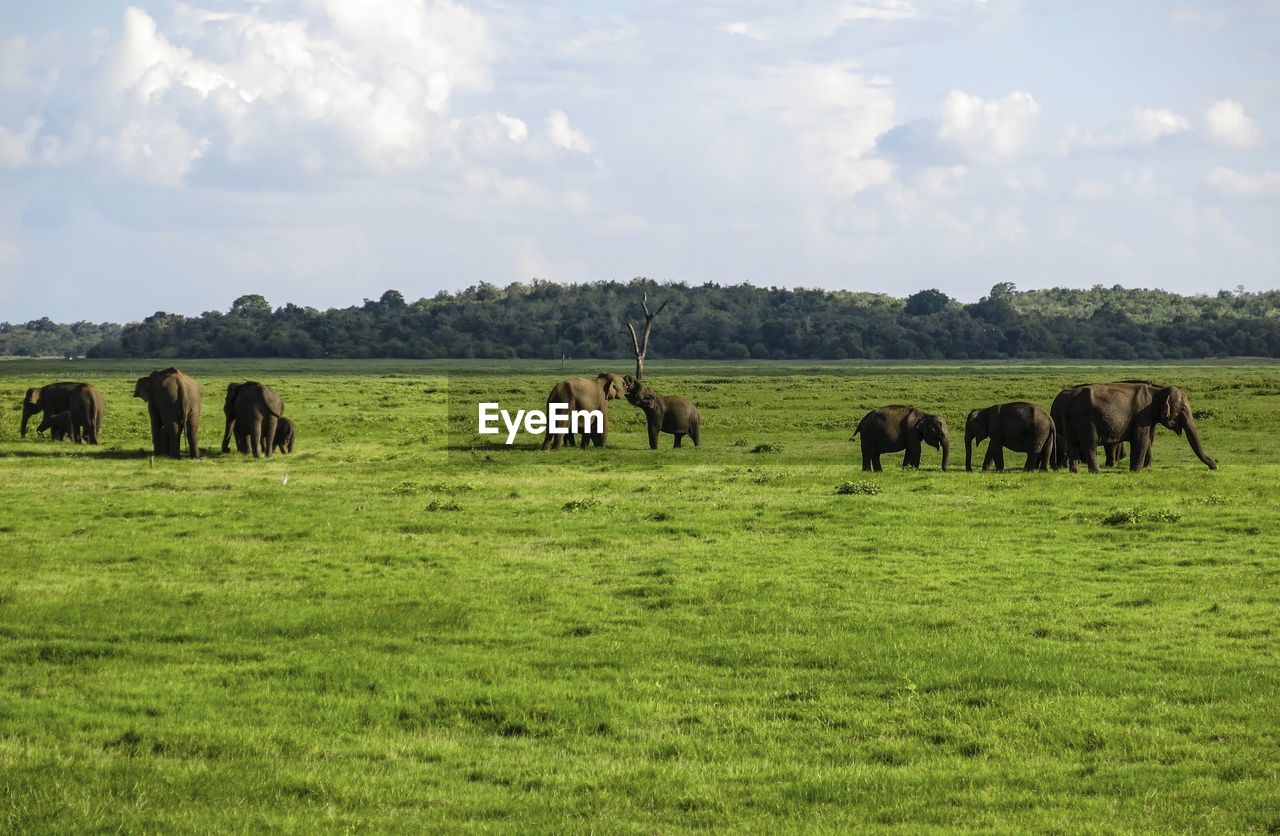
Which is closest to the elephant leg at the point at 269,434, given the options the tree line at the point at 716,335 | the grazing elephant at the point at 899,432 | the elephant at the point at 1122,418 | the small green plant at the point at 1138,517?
the grazing elephant at the point at 899,432

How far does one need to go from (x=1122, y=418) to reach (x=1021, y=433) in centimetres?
228

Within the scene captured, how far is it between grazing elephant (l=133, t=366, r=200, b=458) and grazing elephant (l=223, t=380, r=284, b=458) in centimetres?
91

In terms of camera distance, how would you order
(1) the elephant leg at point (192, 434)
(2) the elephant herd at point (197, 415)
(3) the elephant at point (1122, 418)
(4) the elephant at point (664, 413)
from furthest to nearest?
1. (4) the elephant at point (664, 413)
2. (1) the elephant leg at point (192, 434)
3. (2) the elephant herd at point (197, 415)
4. (3) the elephant at point (1122, 418)

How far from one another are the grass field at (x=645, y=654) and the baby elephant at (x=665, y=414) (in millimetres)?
9763

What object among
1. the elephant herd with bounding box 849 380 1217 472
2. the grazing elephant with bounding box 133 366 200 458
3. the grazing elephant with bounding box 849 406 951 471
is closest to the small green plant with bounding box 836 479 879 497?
the elephant herd with bounding box 849 380 1217 472

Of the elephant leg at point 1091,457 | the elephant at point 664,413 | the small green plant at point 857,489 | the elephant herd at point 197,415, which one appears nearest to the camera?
the small green plant at point 857,489

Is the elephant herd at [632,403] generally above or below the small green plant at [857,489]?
above

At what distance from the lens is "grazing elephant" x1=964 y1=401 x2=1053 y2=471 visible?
32094mm

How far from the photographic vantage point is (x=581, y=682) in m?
13.4

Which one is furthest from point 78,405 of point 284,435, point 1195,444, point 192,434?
point 1195,444

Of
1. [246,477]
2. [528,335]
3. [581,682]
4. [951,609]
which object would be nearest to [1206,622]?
[951,609]

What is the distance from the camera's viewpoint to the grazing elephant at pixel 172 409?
35844mm

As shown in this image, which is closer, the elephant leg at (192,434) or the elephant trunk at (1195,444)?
the elephant trunk at (1195,444)

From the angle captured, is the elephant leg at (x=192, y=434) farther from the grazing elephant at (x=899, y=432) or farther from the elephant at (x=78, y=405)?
the grazing elephant at (x=899, y=432)
